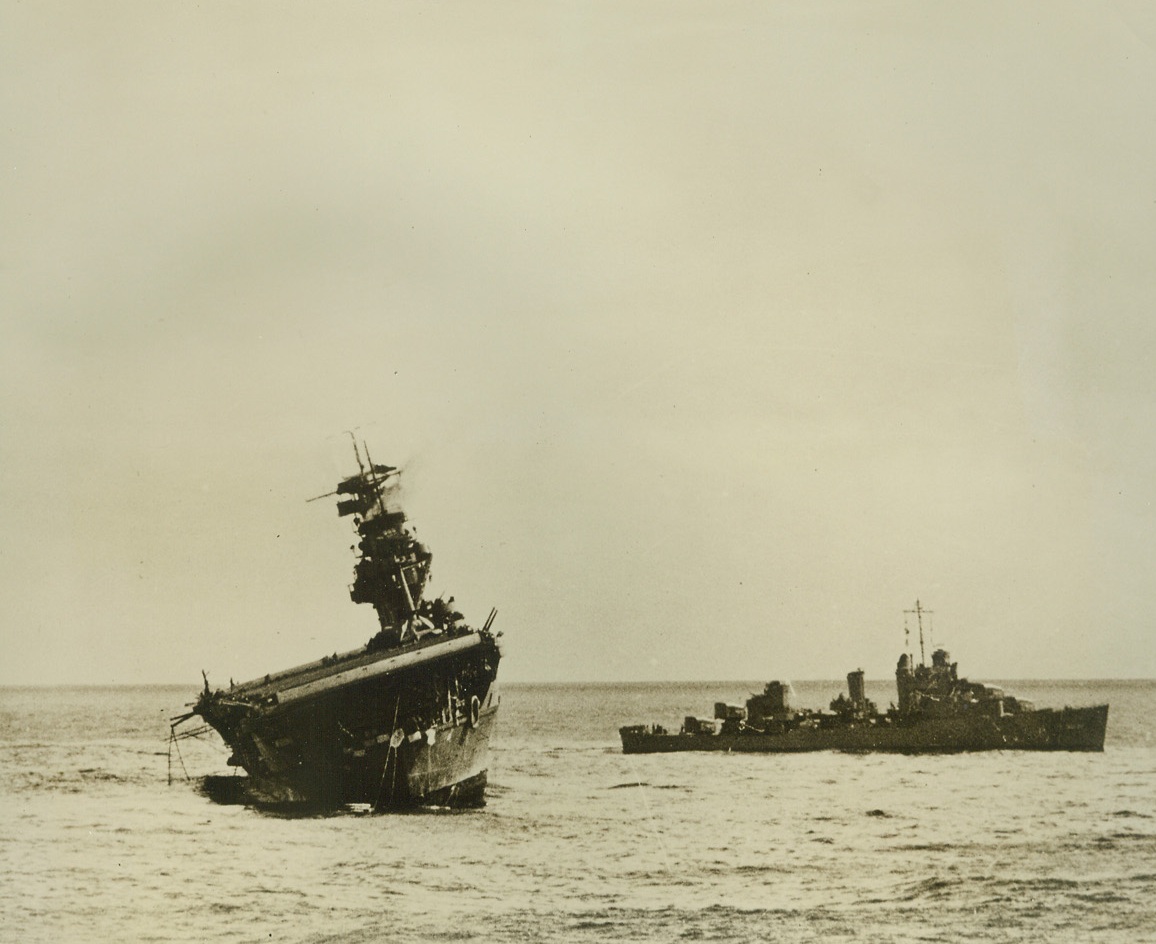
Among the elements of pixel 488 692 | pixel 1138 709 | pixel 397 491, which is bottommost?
pixel 1138 709

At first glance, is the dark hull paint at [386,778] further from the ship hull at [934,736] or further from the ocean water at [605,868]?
the ship hull at [934,736]

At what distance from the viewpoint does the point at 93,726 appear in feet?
217

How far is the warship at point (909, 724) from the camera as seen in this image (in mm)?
35219

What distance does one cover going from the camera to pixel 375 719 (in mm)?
19672

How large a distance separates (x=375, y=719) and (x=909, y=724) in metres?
23.5

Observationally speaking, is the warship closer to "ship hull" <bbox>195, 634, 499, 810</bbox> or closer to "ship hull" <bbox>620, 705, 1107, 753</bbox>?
"ship hull" <bbox>620, 705, 1107, 753</bbox>

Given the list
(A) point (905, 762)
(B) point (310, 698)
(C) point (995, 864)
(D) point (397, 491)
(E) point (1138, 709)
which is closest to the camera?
(C) point (995, 864)

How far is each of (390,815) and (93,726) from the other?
56.0 metres

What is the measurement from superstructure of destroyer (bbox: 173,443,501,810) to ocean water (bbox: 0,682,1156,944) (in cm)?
93

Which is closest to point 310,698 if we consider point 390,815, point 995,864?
point 390,815

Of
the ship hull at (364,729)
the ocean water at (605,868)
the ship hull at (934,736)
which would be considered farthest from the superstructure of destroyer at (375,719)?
the ship hull at (934,736)

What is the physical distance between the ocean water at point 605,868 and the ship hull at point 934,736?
12125 millimetres

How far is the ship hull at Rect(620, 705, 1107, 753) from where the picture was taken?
35.0 m

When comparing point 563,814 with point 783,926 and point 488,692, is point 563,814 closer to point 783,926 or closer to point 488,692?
point 488,692
